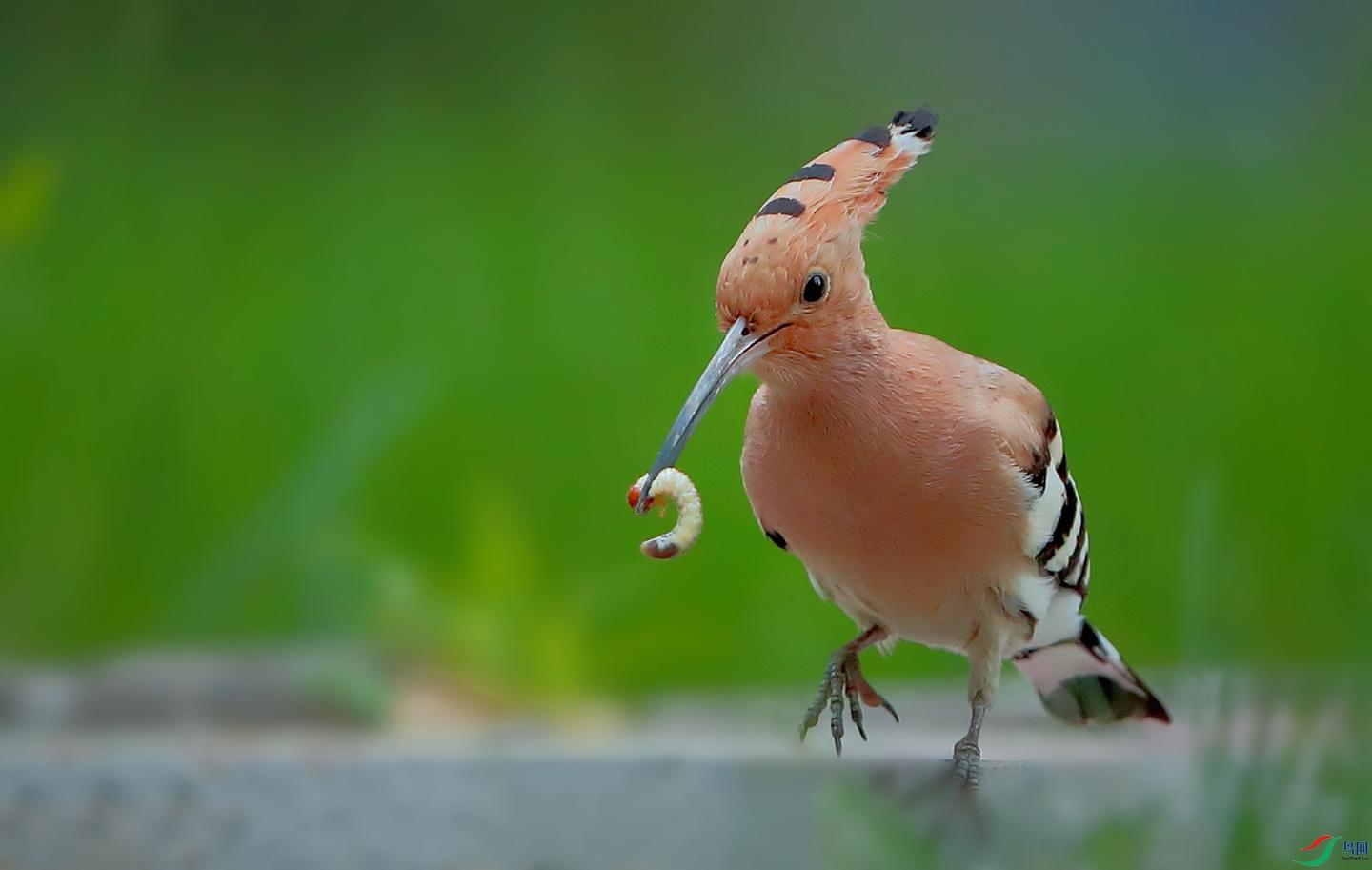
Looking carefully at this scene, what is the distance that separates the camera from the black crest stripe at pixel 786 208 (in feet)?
2.28

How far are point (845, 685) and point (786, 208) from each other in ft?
1.27

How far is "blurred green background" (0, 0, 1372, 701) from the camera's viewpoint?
1.54m

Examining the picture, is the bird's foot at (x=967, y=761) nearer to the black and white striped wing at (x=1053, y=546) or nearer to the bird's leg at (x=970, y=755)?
the bird's leg at (x=970, y=755)

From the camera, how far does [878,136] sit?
0.73 metres

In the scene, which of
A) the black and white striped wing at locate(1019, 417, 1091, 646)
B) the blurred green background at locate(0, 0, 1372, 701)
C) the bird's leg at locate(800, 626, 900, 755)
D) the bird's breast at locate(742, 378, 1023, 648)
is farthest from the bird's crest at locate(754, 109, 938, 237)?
the blurred green background at locate(0, 0, 1372, 701)

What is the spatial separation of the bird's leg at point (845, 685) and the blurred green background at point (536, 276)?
419mm

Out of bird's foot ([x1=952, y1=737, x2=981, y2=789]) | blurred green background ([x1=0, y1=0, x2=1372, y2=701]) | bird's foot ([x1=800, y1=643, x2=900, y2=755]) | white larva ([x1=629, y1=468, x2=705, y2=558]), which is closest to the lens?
white larva ([x1=629, y1=468, x2=705, y2=558])

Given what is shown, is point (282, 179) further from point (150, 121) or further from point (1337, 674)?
point (1337, 674)

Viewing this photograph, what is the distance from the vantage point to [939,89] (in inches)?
60.8

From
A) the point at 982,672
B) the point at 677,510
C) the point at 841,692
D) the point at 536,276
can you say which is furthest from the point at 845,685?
the point at 536,276

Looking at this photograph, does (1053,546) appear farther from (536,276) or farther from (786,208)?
(536,276)

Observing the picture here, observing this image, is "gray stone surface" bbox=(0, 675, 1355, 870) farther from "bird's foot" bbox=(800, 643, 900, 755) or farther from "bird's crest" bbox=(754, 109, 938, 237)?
"bird's crest" bbox=(754, 109, 938, 237)

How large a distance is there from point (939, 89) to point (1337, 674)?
87cm

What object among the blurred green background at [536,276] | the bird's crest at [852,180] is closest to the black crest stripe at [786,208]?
the bird's crest at [852,180]
